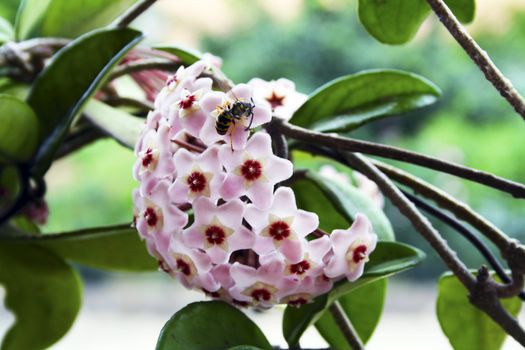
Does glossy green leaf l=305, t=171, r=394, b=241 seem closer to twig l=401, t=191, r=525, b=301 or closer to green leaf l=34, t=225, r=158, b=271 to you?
twig l=401, t=191, r=525, b=301

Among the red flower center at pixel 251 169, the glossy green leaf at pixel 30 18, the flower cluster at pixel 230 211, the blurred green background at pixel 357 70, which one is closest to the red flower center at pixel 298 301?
the flower cluster at pixel 230 211

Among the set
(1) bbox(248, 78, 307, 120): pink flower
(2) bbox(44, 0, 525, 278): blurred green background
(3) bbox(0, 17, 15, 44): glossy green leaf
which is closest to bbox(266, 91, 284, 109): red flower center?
(1) bbox(248, 78, 307, 120): pink flower

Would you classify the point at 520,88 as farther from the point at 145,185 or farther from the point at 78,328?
the point at 145,185

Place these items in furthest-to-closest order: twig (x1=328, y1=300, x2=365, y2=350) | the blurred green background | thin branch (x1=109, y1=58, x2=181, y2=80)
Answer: the blurred green background, thin branch (x1=109, y1=58, x2=181, y2=80), twig (x1=328, y1=300, x2=365, y2=350)

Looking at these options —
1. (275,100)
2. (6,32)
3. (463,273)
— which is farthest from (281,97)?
(6,32)

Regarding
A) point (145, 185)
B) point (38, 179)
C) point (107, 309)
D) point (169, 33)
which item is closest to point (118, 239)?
point (38, 179)

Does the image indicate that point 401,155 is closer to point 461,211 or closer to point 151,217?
point 461,211

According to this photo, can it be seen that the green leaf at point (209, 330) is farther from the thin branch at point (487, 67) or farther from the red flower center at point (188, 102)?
the thin branch at point (487, 67)
